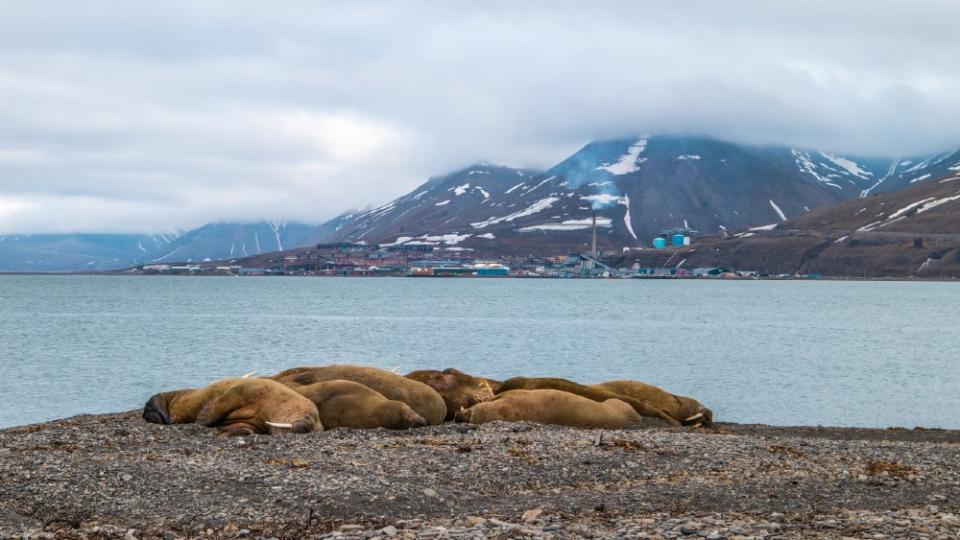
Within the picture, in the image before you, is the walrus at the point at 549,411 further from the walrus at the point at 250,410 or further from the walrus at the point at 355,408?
the walrus at the point at 250,410

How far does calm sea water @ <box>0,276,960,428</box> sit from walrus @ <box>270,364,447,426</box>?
15.4 meters

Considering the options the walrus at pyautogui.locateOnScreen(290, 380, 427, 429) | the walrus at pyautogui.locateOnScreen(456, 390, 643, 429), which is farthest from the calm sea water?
the walrus at pyautogui.locateOnScreen(290, 380, 427, 429)

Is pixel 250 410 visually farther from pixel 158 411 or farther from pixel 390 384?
pixel 390 384

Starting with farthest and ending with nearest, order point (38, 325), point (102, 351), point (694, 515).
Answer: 1. point (38, 325)
2. point (102, 351)
3. point (694, 515)

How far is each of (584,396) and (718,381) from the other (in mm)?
25069

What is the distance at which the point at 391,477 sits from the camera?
18125mm

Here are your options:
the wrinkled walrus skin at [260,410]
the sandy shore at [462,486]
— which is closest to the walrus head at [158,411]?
the sandy shore at [462,486]

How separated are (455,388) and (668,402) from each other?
19.7 ft

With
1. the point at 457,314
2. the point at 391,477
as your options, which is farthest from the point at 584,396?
the point at 457,314

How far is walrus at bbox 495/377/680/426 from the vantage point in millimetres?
28469

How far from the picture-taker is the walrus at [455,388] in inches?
1077

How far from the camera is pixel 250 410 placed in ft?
75.9

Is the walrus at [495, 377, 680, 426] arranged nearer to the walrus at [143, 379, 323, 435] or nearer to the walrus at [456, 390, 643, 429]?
the walrus at [456, 390, 643, 429]

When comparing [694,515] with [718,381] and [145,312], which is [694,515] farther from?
[145,312]
